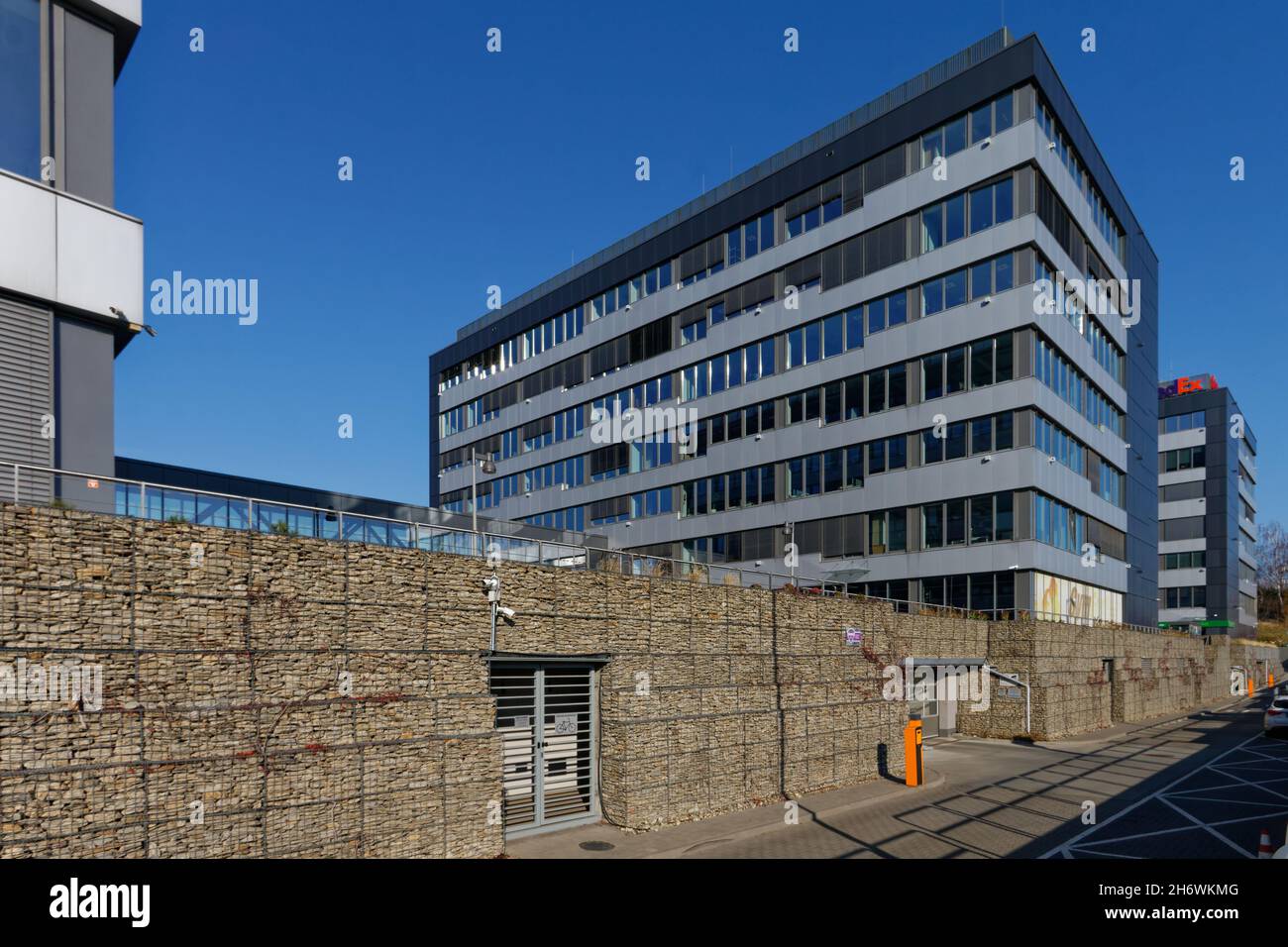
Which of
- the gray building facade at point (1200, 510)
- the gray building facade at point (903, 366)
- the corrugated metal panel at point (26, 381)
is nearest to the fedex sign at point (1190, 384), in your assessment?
the gray building facade at point (1200, 510)

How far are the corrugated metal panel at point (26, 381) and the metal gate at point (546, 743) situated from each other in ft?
25.9

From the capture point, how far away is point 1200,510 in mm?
80750

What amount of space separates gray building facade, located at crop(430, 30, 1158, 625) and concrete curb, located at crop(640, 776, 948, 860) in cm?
736

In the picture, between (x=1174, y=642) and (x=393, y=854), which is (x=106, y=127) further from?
(x=1174, y=642)

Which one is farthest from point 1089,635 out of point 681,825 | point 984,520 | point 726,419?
point 681,825

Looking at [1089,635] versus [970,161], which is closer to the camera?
[970,161]

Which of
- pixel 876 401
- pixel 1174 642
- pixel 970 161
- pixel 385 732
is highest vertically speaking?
pixel 970 161

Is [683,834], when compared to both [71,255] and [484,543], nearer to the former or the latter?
[484,543]

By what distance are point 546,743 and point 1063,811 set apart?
35.9 ft

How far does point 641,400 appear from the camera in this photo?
48.6 meters

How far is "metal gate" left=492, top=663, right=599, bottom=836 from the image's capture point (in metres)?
15.5

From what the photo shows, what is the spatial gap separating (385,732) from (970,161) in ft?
104

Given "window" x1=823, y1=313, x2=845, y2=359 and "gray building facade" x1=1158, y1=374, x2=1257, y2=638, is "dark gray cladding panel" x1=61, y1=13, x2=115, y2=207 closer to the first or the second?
"window" x1=823, y1=313, x2=845, y2=359

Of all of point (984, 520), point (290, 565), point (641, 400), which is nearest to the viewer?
point (290, 565)
